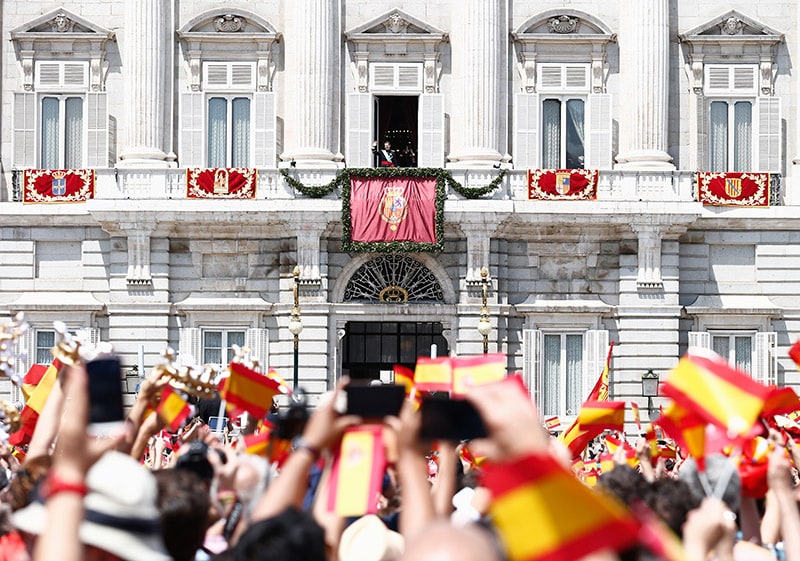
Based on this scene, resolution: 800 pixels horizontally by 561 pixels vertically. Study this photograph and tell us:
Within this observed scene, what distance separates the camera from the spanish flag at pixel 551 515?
496 cm

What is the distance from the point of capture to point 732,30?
4244cm

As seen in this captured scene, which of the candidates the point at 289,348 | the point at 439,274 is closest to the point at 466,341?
the point at 439,274

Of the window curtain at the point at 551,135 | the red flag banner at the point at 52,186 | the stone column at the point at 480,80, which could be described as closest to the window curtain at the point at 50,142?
the red flag banner at the point at 52,186

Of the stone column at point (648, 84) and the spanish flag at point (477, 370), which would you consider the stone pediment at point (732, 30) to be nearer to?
the stone column at point (648, 84)

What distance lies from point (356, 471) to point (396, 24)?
114ft

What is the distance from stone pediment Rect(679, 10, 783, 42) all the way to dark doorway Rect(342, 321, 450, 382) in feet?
32.9

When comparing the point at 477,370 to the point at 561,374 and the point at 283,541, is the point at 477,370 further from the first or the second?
the point at 561,374

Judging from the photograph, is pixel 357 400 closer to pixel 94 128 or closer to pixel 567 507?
pixel 567 507

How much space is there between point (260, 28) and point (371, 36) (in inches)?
112

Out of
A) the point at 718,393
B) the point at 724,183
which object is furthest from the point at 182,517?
the point at 724,183

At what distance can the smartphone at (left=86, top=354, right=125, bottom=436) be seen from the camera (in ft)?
22.5

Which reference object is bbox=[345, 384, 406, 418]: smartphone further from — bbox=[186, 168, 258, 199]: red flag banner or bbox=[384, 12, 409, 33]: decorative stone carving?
bbox=[384, 12, 409, 33]: decorative stone carving

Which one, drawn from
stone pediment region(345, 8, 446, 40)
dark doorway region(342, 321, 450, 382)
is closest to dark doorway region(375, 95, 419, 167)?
stone pediment region(345, 8, 446, 40)

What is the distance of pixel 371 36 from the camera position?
42.1 meters
